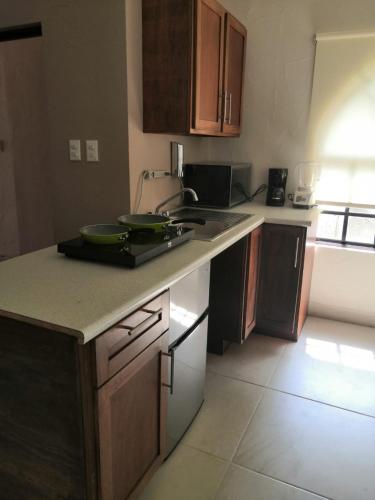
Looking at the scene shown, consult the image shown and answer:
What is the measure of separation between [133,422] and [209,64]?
6.23 feet

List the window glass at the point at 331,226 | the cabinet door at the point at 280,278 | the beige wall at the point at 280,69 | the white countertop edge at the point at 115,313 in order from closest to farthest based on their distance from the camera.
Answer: the white countertop edge at the point at 115,313 → the cabinet door at the point at 280,278 → the beige wall at the point at 280,69 → the window glass at the point at 331,226

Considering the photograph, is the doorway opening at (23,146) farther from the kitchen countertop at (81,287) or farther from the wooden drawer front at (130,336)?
the wooden drawer front at (130,336)

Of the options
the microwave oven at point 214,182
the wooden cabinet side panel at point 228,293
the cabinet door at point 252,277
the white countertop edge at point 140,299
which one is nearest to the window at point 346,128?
the microwave oven at point 214,182

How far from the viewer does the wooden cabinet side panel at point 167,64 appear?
1.93 metres

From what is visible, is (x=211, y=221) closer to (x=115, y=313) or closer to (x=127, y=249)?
(x=127, y=249)

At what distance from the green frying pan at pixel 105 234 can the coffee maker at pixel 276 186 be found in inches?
61.6

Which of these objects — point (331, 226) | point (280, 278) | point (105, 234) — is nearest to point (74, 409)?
point (105, 234)

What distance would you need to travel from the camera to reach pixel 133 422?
1216 mm

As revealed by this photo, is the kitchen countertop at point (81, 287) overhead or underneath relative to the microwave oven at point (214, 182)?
underneath

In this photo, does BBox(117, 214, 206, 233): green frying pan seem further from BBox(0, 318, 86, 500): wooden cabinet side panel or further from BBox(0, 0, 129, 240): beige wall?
BBox(0, 318, 86, 500): wooden cabinet side panel

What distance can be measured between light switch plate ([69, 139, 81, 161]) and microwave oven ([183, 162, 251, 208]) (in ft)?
2.62

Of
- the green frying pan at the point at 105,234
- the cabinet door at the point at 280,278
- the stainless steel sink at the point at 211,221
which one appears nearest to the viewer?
the green frying pan at the point at 105,234

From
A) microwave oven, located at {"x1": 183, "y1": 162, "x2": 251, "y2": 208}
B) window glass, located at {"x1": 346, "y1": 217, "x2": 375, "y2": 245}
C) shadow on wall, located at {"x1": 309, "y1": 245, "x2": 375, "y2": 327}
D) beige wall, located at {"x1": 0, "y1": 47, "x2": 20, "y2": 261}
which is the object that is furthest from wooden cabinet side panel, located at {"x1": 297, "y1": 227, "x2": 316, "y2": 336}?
beige wall, located at {"x1": 0, "y1": 47, "x2": 20, "y2": 261}

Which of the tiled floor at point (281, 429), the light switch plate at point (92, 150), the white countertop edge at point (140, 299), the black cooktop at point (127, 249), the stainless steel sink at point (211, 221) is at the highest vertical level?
the light switch plate at point (92, 150)
